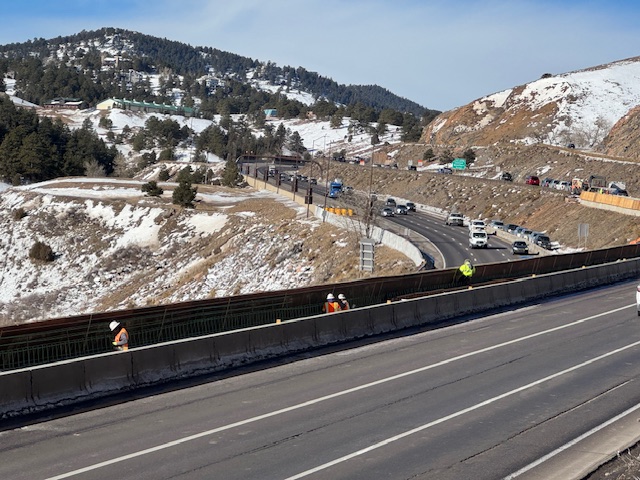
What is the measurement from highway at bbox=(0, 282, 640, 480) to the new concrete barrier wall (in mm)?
600

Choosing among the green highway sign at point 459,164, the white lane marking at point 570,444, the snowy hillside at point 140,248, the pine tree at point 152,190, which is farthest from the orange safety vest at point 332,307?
the green highway sign at point 459,164

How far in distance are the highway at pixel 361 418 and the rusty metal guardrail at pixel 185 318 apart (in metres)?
2.62

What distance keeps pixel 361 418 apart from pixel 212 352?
509 centimetres

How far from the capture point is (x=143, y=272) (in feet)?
251

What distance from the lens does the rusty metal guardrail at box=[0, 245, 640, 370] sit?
17.8 m

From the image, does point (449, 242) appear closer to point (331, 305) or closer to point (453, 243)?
point (453, 243)

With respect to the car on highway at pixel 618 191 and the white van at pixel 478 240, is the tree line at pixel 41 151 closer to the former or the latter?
the white van at pixel 478 240

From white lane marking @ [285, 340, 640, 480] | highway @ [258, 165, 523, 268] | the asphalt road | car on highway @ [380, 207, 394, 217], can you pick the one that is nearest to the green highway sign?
highway @ [258, 165, 523, 268]

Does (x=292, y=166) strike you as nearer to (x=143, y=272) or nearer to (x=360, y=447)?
(x=143, y=272)

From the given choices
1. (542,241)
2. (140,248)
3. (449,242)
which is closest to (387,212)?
(449,242)

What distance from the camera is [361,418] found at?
15.3m

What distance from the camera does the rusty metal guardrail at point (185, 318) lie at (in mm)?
17766

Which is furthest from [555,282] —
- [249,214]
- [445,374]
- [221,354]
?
[249,214]

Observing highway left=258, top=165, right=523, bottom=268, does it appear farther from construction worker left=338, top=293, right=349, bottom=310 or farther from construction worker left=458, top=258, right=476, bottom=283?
construction worker left=338, top=293, right=349, bottom=310
